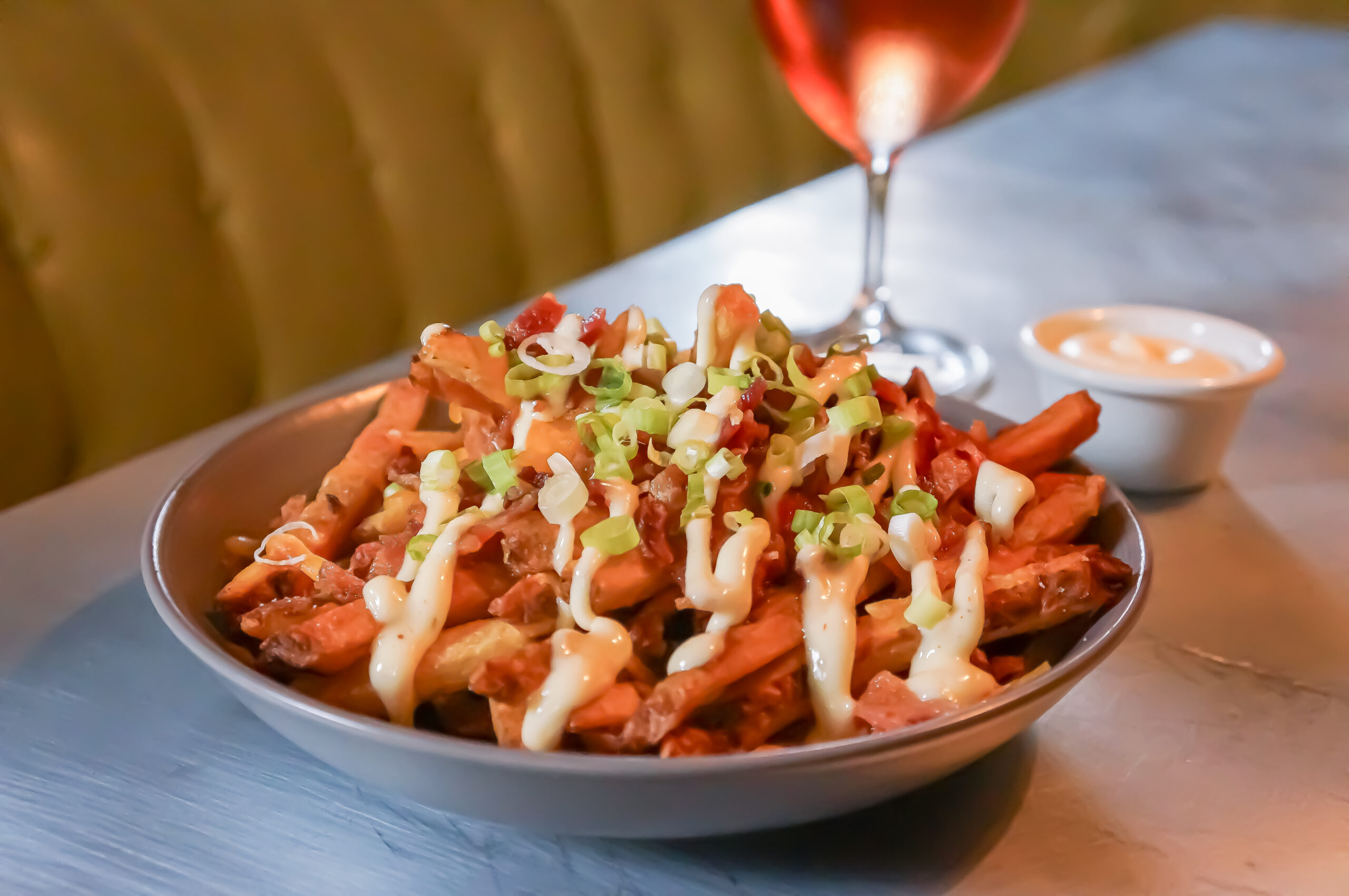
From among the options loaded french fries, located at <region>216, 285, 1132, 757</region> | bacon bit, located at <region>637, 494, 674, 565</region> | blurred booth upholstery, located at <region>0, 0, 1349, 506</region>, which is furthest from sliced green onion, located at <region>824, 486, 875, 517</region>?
blurred booth upholstery, located at <region>0, 0, 1349, 506</region>

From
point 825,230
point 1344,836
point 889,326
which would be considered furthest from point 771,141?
point 1344,836

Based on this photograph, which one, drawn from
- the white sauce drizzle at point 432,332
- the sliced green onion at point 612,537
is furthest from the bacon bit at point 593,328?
the sliced green onion at point 612,537

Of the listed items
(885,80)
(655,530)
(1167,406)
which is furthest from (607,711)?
(885,80)

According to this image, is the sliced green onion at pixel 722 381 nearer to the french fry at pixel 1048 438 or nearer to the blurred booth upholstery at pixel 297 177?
the french fry at pixel 1048 438

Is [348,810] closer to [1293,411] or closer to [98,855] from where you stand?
[98,855]

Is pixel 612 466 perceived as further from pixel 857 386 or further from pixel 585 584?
pixel 857 386
